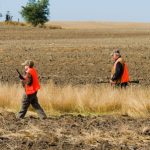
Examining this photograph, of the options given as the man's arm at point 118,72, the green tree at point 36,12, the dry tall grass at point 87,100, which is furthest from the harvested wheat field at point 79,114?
the green tree at point 36,12

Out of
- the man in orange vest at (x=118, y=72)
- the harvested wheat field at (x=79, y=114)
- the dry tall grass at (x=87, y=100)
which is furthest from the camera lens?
the man in orange vest at (x=118, y=72)

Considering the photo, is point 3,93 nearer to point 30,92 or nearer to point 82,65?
point 30,92

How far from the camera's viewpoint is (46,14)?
368 ft

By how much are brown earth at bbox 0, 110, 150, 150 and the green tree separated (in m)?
94.0

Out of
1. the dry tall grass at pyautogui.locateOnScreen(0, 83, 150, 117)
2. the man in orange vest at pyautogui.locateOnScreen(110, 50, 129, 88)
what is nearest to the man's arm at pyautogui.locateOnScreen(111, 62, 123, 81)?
the man in orange vest at pyautogui.locateOnScreen(110, 50, 129, 88)

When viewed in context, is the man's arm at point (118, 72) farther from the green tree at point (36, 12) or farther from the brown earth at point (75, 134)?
the green tree at point (36, 12)

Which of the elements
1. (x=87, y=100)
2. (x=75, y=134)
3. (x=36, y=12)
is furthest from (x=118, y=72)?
(x=36, y=12)

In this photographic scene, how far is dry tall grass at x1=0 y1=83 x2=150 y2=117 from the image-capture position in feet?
49.5

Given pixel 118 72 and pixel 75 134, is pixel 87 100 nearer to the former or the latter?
pixel 118 72

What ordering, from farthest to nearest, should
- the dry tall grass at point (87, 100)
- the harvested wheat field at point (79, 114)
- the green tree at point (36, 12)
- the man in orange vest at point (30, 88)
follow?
the green tree at point (36, 12), the dry tall grass at point (87, 100), the man in orange vest at point (30, 88), the harvested wheat field at point (79, 114)

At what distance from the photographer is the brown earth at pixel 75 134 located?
1019cm

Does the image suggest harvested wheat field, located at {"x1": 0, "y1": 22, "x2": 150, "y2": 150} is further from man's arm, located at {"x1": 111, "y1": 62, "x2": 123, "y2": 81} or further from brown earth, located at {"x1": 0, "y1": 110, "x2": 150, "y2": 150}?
man's arm, located at {"x1": 111, "y1": 62, "x2": 123, "y2": 81}

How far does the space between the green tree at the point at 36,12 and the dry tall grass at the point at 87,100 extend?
297 ft

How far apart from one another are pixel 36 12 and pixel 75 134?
10051 cm
